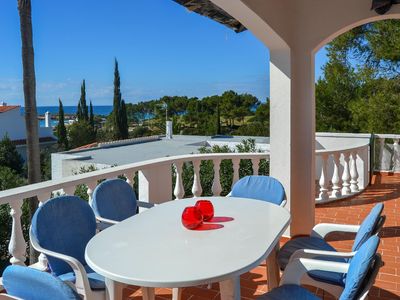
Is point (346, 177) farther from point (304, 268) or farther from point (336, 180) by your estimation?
point (304, 268)

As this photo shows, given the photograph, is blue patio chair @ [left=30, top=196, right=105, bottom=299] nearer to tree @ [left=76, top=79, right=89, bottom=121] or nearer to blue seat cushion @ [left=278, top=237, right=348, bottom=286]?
blue seat cushion @ [left=278, top=237, right=348, bottom=286]

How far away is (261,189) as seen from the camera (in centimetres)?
297

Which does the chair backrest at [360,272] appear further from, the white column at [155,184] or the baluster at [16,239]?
the white column at [155,184]

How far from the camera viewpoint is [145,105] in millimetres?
28047

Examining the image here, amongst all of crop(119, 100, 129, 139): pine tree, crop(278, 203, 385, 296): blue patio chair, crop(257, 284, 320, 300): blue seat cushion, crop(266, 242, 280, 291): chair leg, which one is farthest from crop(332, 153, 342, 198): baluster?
crop(119, 100, 129, 139): pine tree

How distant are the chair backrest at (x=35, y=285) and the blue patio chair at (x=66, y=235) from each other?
35cm

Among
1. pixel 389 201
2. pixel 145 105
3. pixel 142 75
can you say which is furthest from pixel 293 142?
pixel 142 75

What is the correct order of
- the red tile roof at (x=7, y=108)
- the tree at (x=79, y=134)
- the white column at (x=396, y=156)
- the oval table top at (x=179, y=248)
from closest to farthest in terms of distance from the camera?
the oval table top at (x=179, y=248), the white column at (x=396, y=156), the red tile roof at (x=7, y=108), the tree at (x=79, y=134)

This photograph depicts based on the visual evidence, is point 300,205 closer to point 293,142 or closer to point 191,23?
point 293,142

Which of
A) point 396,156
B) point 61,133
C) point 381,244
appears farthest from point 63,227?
point 61,133

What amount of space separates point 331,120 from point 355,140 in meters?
5.12

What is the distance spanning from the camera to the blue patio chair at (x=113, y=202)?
2557 mm

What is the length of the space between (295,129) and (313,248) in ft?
6.15

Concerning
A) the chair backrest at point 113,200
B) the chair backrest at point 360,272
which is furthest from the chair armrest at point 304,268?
the chair backrest at point 113,200
